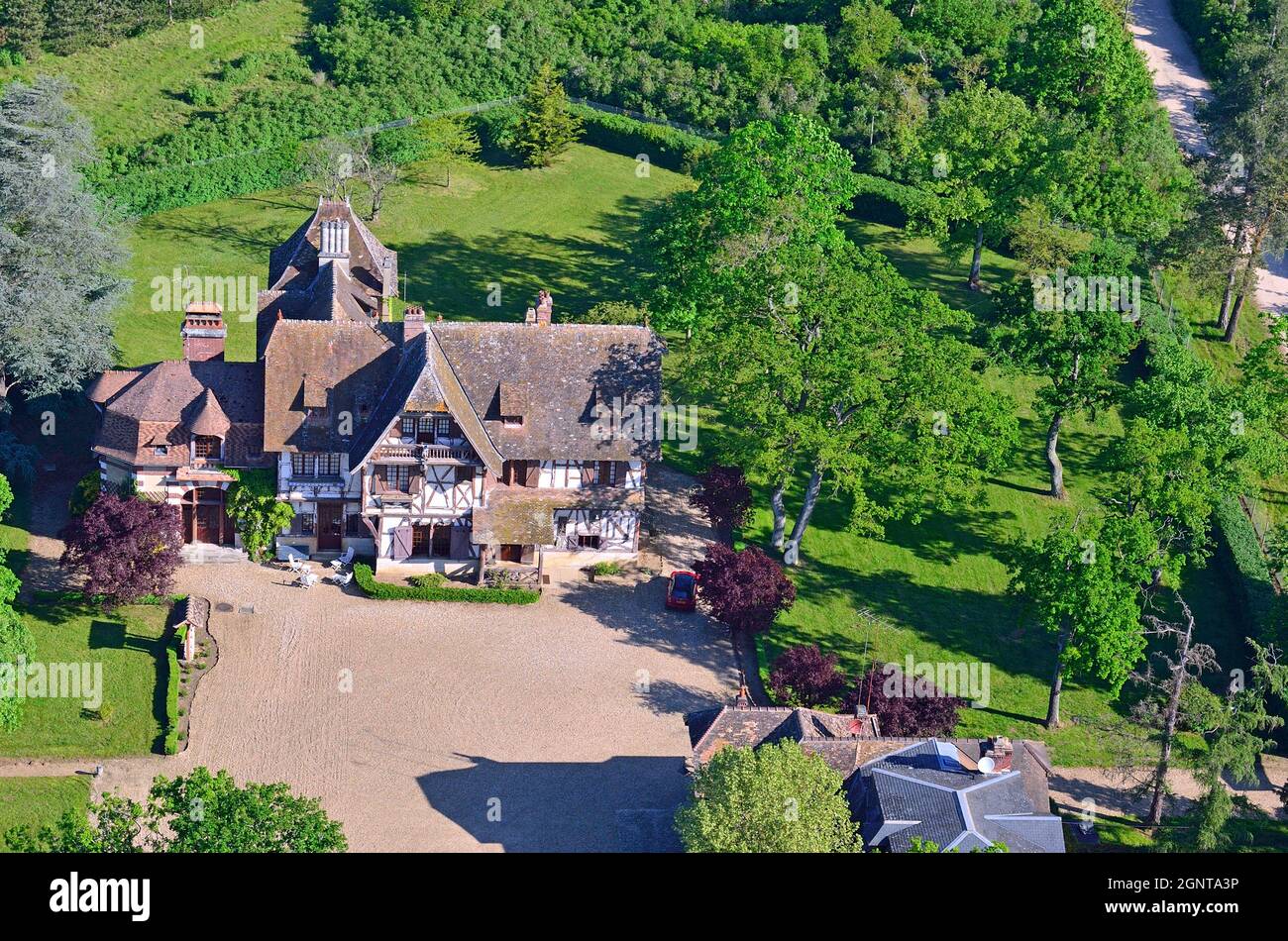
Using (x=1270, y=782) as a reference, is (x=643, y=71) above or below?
above

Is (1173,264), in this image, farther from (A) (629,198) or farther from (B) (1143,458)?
(A) (629,198)

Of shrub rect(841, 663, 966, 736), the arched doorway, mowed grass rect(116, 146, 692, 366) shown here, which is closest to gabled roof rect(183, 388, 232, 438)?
the arched doorway

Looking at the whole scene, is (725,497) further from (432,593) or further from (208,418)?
(208,418)

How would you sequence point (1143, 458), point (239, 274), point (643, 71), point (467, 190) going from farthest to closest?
point (643, 71)
point (467, 190)
point (239, 274)
point (1143, 458)

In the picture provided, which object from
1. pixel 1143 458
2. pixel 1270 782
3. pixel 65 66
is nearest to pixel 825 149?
pixel 1143 458

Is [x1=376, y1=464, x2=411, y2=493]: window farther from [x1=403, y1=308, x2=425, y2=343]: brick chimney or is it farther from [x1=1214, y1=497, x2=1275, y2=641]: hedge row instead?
[x1=1214, y1=497, x2=1275, y2=641]: hedge row

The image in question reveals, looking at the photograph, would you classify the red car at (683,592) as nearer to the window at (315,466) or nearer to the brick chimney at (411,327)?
the window at (315,466)
